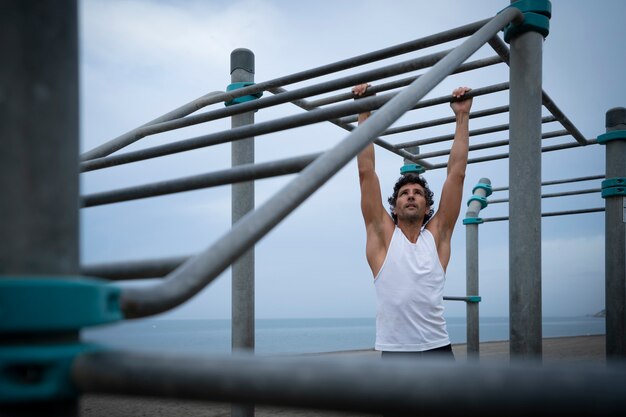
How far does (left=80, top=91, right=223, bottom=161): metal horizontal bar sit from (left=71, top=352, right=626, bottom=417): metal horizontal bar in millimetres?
1699

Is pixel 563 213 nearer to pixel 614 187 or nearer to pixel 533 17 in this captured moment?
pixel 614 187

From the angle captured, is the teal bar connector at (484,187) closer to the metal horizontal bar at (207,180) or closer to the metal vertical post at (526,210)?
the metal vertical post at (526,210)

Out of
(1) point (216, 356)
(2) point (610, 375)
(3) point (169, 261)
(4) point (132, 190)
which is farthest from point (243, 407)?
(2) point (610, 375)

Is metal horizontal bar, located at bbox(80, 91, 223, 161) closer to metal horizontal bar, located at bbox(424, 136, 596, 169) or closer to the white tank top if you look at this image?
the white tank top

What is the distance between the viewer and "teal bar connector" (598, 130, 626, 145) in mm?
4027

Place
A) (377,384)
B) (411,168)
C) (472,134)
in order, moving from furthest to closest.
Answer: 1. (411,168)
2. (472,134)
3. (377,384)

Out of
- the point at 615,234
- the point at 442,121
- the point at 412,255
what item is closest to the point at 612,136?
the point at 615,234

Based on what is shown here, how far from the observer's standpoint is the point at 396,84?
253 centimetres

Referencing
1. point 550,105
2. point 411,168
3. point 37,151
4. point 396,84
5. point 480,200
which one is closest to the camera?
point 37,151

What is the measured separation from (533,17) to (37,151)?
194cm

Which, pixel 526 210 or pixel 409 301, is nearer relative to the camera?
pixel 526 210

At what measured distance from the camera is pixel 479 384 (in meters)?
0.46

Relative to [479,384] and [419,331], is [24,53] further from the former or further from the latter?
[419,331]

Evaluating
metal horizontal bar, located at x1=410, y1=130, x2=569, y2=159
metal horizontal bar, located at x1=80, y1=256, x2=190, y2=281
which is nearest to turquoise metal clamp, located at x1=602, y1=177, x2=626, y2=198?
metal horizontal bar, located at x1=410, y1=130, x2=569, y2=159
